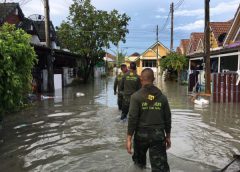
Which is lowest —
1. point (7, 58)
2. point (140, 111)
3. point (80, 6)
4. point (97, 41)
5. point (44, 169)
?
point (44, 169)

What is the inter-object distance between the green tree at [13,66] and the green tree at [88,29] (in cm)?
2460

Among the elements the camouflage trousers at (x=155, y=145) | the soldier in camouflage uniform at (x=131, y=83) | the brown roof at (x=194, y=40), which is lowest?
the camouflage trousers at (x=155, y=145)

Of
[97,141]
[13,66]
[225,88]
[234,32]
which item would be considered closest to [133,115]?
[97,141]

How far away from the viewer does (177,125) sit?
11.3m

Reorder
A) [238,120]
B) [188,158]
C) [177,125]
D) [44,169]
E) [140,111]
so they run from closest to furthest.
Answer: [140,111], [44,169], [188,158], [177,125], [238,120]

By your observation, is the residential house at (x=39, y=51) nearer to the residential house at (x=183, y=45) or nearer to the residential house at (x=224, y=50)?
the residential house at (x=224, y=50)

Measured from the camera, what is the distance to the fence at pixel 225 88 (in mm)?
16969

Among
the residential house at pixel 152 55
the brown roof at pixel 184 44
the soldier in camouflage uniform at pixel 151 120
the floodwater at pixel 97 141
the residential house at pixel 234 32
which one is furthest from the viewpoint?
the residential house at pixel 152 55

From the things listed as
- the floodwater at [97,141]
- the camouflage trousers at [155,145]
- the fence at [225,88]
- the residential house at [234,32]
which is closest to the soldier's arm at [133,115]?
the camouflage trousers at [155,145]

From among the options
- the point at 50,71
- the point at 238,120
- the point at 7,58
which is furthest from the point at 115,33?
the point at 7,58

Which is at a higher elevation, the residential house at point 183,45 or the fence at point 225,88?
the residential house at point 183,45

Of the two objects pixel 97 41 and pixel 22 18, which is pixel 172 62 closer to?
pixel 97 41

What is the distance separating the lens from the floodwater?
6.96m

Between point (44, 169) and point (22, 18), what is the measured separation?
29466 millimetres
